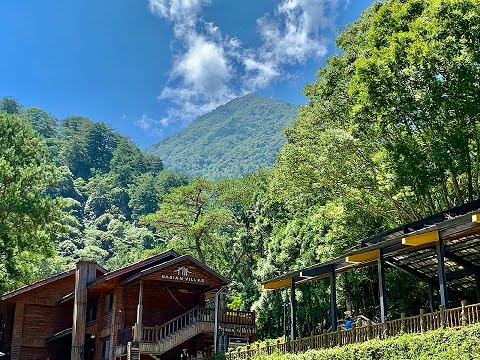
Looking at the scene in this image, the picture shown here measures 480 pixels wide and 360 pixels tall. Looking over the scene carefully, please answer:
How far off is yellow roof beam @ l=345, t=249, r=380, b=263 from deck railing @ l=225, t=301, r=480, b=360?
213 centimetres

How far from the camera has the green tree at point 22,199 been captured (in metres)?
30.4

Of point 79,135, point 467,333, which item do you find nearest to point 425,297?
point 467,333

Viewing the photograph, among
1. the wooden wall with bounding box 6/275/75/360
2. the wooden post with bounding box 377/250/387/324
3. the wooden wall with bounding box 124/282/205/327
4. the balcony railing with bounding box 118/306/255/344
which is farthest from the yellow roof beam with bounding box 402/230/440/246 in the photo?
the wooden wall with bounding box 6/275/75/360

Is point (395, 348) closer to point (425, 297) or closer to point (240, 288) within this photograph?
point (425, 297)

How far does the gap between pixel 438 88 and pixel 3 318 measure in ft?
86.2

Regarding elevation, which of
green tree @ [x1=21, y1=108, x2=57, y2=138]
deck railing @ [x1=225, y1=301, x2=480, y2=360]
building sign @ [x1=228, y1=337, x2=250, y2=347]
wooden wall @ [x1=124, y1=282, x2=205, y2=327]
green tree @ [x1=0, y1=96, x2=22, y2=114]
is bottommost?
deck railing @ [x1=225, y1=301, x2=480, y2=360]

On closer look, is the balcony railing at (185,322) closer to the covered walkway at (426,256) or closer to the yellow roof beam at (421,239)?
the covered walkway at (426,256)

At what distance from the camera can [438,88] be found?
20.9 meters

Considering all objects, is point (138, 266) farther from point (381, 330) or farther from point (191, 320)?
point (381, 330)

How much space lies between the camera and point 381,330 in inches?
639

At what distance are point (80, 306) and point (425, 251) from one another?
16486mm

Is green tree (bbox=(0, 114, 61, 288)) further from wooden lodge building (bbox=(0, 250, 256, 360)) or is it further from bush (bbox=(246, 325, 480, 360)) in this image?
bush (bbox=(246, 325, 480, 360))

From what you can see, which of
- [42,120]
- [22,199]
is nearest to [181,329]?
[22,199]

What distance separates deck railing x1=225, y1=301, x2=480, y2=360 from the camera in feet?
44.4
